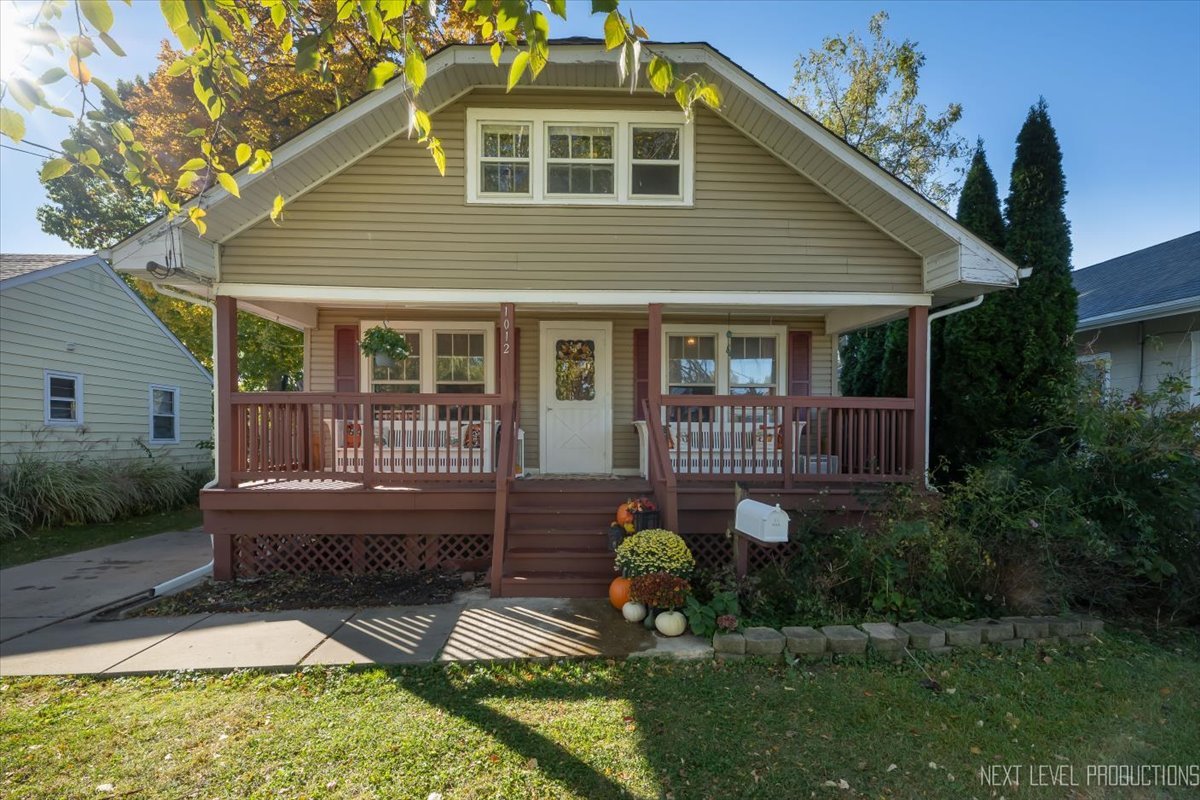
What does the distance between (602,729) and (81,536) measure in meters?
10.1

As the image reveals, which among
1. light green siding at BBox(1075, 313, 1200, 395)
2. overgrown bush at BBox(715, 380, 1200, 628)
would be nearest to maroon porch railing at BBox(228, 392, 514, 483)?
overgrown bush at BBox(715, 380, 1200, 628)

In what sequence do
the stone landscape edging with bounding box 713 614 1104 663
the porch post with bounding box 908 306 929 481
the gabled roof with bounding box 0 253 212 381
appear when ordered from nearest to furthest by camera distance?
the stone landscape edging with bounding box 713 614 1104 663 → the porch post with bounding box 908 306 929 481 → the gabled roof with bounding box 0 253 212 381

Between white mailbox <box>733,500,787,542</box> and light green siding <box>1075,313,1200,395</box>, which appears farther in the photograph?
light green siding <box>1075,313,1200,395</box>

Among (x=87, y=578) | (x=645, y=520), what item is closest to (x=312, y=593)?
(x=87, y=578)

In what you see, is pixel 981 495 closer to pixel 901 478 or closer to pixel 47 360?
pixel 901 478

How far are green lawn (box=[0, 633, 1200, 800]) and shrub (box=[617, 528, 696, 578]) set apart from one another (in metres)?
0.98

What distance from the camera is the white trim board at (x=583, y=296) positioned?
6215mm

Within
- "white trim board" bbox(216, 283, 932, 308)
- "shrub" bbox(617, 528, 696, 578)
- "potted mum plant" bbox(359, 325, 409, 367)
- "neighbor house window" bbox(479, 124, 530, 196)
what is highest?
"neighbor house window" bbox(479, 124, 530, 196)

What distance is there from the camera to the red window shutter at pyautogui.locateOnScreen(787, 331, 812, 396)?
8.38 metres

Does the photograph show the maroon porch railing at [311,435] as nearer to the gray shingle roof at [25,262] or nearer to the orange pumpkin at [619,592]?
the orange pumpkin at [619,592]

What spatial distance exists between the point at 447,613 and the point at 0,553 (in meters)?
7.68

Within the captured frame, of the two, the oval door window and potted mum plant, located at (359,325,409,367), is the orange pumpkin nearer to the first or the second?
the oval door window

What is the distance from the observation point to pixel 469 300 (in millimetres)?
6324

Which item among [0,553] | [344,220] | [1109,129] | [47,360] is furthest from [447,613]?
[1109,129]
